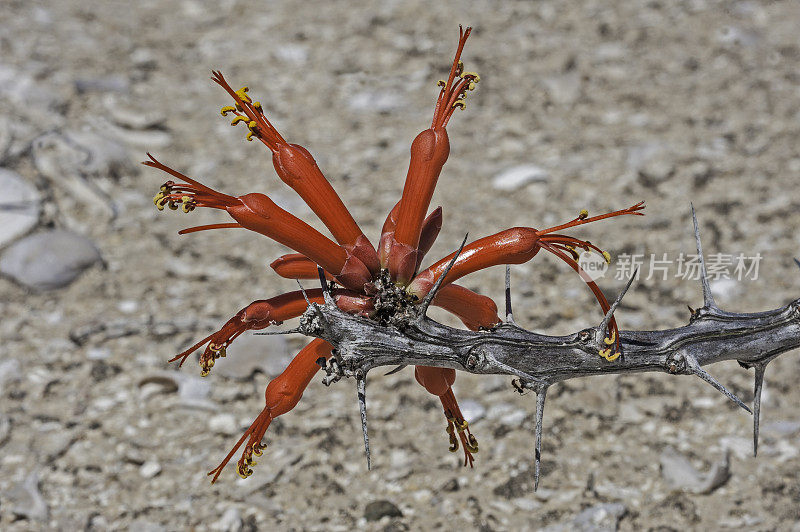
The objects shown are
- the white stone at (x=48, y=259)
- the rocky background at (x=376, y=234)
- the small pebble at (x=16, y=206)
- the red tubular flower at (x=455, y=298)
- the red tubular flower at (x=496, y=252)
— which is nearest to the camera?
the red tubular flower at (x=496, y=252)

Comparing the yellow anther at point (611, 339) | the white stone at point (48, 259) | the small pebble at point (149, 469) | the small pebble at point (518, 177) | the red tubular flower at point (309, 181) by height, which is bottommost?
the yellow anther at point (611, 339)

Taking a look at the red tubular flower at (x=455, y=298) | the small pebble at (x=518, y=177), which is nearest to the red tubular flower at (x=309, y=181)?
the red tubular flower at (x=455, y=298)

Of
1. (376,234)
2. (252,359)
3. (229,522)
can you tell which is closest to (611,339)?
(229,522)

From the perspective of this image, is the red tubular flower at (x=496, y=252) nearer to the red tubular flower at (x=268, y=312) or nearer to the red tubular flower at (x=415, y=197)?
the red tubular flower at (x=415, y=197)

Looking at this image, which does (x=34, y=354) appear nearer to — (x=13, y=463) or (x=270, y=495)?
(x=13, y=463)

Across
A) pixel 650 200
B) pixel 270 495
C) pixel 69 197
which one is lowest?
pixel 270 495

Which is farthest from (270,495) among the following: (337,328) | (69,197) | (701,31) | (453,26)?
(701,31)

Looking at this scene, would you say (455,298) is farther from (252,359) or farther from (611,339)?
(252,359)
